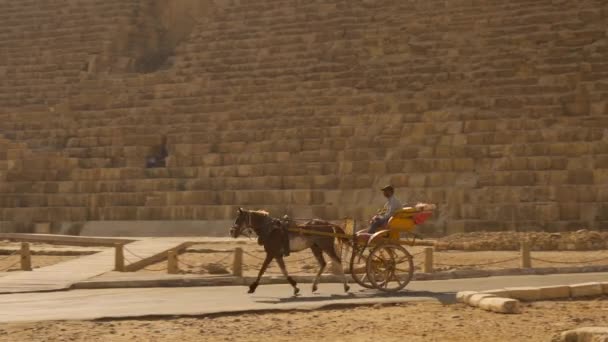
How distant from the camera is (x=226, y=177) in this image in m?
19.4

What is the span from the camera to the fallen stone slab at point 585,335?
6945 millimetres

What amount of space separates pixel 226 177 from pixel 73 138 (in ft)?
13.2

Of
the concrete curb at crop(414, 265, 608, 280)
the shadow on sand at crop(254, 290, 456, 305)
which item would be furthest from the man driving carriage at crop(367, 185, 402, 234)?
the concrete curb at crop(414, 265, 608, 280)

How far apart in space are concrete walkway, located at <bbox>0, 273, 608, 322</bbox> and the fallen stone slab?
261 centimetres

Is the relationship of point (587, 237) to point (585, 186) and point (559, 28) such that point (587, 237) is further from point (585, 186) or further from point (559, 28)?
point (559, 28)

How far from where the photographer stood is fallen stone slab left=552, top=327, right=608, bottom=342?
6.95m

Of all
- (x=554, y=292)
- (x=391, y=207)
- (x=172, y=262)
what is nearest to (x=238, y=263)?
(x=172, y=262)

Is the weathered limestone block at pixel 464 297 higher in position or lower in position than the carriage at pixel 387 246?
lower

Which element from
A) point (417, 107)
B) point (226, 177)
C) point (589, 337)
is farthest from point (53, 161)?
point (589, 337)

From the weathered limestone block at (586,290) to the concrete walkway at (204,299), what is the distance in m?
1.11

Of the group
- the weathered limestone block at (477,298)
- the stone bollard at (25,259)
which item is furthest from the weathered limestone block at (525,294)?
the stone bollard at (25,259)

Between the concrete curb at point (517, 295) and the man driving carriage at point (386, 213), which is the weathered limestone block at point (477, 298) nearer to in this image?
the concrete curb at point (517, 295)

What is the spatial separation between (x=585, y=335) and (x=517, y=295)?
265 cm

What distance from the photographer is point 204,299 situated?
1030cm
